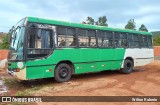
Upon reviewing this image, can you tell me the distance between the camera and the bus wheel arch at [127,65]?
15.2m

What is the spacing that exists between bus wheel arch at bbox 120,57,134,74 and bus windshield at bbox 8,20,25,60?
703 centimetres

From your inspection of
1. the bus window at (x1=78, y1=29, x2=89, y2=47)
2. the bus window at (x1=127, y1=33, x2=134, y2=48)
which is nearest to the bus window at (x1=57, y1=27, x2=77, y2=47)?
the bus window at (x1=78, y1=29, x2=89, y2=47)

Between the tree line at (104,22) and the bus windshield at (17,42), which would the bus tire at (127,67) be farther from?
the tree line at (104,22)

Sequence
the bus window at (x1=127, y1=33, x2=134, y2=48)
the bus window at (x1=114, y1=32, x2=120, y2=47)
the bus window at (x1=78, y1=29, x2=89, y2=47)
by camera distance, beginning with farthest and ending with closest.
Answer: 1. the bus window at (x1=127, y1=33, x2=134, y2=48)
2. the bus window at (x1=114, y1=32, x2=120, y2=47)
3. the bus window at (x1=78, y1=29, x2=89, y2=47)

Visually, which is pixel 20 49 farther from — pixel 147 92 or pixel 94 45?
pixel 147 92

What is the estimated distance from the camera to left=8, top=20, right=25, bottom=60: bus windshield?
10.0 metres

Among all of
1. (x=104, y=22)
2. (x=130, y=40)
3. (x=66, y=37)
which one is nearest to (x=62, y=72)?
(x=66, y=37)

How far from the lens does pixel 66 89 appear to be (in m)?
9.77

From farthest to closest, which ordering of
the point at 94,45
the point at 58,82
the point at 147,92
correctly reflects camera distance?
the point at 94,45 → the point at 58,82 → the point at 147,92

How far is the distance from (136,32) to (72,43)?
599 cm

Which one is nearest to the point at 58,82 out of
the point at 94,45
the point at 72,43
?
the point at 72,43

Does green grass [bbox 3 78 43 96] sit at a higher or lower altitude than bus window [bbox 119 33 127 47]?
lower

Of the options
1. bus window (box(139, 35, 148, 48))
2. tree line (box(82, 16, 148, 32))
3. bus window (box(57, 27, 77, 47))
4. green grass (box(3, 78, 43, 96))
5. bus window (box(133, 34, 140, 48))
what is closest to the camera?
green grass (box(3, 78, 43, 96))

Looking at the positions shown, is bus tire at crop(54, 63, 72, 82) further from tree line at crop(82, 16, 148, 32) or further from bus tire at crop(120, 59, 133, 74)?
tree line at crop(82, 16, 148, 32)
